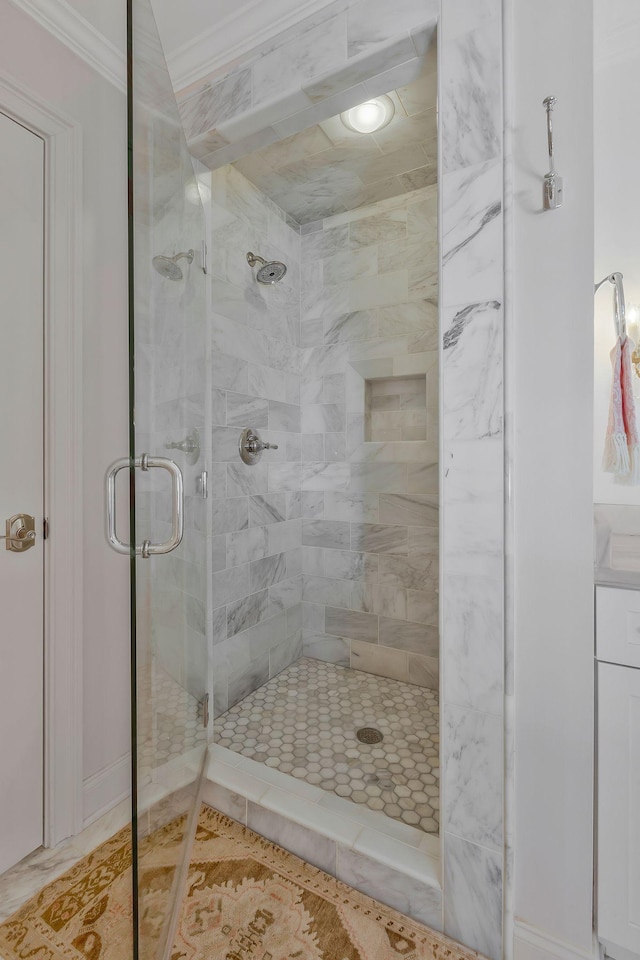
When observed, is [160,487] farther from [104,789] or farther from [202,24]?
[202,24]

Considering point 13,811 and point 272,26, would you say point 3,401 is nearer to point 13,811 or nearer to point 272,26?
point 13,811

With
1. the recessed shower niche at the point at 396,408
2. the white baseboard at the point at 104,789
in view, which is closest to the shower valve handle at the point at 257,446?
the recessed shower niche at the point at 396,408

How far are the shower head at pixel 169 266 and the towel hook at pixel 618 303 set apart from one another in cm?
96

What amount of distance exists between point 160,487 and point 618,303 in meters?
1.12

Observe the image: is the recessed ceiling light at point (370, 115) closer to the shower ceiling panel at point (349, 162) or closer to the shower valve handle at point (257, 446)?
the shower ceiling panel at point (349, 162)

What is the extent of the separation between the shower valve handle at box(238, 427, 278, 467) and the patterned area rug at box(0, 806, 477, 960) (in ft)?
4.53

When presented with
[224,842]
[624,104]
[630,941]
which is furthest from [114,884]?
[624,104]

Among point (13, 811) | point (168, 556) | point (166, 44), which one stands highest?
point (166, 44)

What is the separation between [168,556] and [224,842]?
98 cm

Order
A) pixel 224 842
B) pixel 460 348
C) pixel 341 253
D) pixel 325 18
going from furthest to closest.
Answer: pixel 341 253
pixel 224 842
pixel 325 18
pixel 460 348

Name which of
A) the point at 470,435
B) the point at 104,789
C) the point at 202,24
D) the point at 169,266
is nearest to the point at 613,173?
the point at 470,435

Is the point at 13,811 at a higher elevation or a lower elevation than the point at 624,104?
lower

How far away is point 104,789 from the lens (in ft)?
4.81

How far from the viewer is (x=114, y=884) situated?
47.1 inches
